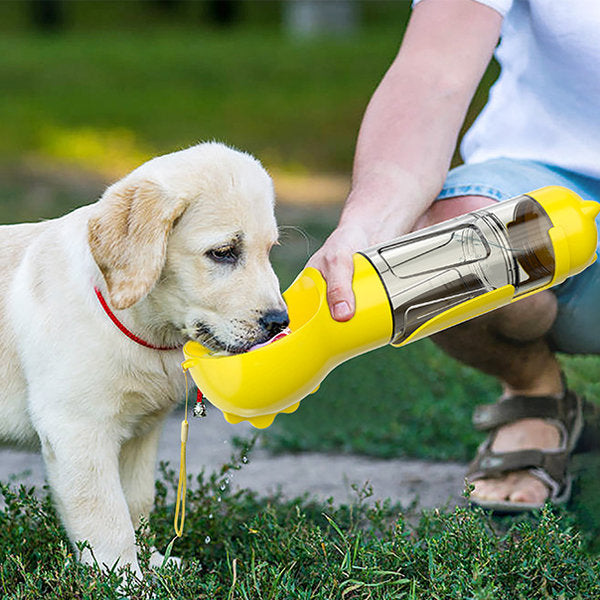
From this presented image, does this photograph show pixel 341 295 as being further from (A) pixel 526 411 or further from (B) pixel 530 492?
(A) pixel 526 411

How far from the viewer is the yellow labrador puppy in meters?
2.27

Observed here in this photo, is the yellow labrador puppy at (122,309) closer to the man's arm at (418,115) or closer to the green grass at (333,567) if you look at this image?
the green grass at (333,567)

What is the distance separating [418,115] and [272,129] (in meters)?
9.38

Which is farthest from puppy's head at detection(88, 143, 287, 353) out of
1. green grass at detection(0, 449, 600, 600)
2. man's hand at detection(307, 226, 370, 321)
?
green grass at detection(0, 449, 600, 600)

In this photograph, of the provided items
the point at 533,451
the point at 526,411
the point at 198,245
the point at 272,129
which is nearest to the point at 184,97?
the point at 272,129

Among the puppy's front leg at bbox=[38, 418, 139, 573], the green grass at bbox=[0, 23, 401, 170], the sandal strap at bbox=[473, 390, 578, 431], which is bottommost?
the green grass at bbox=[0, 23, 401, 170]

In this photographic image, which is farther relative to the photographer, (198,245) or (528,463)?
(528,463)

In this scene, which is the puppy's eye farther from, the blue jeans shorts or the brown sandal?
the brown sandal

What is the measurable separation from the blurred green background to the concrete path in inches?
3.6

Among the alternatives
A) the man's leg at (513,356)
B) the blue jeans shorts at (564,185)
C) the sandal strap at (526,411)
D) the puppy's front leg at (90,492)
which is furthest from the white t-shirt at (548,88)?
the puppy's front leg at (90,492)

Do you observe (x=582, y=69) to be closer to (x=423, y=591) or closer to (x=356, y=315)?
(x=356, y=315)

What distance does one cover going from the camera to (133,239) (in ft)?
7.39

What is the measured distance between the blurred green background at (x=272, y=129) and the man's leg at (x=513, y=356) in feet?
1.46

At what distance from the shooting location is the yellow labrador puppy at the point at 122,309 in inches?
89.5
